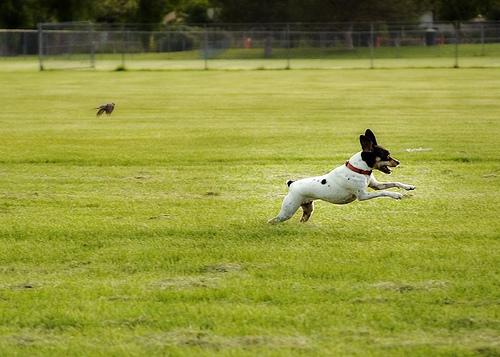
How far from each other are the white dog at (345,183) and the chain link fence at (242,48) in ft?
147

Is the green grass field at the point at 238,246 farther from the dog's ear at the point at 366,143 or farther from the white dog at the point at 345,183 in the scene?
the dog's ear at the point at 366,143

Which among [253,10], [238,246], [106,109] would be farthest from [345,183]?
[253,10]

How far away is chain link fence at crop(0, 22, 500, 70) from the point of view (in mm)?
56156

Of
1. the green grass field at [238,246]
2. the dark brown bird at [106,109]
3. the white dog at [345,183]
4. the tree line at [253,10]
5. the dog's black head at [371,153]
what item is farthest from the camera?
the tree line at [253,10]

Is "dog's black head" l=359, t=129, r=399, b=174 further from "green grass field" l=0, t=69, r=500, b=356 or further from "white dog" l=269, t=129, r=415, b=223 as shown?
"green grass field" l=0, t=69, r=500, b=356

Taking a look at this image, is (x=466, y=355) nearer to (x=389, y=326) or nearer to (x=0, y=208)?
(x=389, y=326)

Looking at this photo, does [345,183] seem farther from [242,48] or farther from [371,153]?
[242,48]

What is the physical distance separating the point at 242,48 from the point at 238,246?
55.9 metres

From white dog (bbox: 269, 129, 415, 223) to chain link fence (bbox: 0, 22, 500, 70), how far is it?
4489 centimetres

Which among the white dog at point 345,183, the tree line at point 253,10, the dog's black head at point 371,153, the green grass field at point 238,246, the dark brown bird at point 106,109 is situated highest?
the tree line at point 253,10

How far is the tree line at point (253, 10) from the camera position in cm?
8544

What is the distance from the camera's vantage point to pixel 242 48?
64125mm

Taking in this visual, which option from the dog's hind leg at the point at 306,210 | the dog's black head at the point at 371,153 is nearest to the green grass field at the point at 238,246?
the dog's hind leg at the point at 306,210

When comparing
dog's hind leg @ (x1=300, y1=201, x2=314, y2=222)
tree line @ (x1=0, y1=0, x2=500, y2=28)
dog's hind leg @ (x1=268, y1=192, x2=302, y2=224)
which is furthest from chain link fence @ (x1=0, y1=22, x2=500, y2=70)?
dog's hind leg @ (x1=268, y1=192, x2=302, y2=224)
